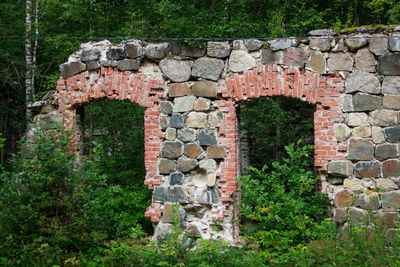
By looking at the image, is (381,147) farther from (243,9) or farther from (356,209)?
(243,9)

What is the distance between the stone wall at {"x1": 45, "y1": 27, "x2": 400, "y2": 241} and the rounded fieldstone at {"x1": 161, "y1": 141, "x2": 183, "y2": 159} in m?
0.02

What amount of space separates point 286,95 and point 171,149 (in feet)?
6.21

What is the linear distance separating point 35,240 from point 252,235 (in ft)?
9.24

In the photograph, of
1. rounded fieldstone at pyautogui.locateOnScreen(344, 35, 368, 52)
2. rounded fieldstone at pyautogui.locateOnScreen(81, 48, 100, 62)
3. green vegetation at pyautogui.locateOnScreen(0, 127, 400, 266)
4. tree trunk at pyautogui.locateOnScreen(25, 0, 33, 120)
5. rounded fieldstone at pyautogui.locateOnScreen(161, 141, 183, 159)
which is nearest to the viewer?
green vegetation at pyautogui.locateOnScreen(0, 127, 400, 266)

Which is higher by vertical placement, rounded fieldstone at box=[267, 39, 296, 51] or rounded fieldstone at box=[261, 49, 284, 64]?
rounded fieldstone at box=[267, 39, 296, 51]

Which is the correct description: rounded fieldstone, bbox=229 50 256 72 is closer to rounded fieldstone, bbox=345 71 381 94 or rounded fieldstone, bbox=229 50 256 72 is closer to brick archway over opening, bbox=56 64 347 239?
brick archway over opening, bbox=56 64 347 239

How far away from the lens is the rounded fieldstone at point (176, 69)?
590 cm

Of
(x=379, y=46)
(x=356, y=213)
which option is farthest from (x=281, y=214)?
(x=379, y=46)

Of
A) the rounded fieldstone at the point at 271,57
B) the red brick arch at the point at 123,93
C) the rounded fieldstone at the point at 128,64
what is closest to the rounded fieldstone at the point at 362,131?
the rounded fieldstone at the point at 271,57

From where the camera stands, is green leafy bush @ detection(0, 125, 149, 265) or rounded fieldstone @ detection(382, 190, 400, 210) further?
rounded fieldstone @ detection(382, 190, 400, 210)

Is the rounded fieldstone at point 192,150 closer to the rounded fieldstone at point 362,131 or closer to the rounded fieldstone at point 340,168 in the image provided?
the rounded fieldstone at point 340,168

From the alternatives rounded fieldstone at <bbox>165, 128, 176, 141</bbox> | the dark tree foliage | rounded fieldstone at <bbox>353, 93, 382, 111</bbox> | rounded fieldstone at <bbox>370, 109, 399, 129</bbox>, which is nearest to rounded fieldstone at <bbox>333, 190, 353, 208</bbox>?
rounded fieldstone at <bbox>370, 109, 399, 129</bbox>

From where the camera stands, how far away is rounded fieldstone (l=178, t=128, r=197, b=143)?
5785 mm

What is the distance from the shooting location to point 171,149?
230 inches
